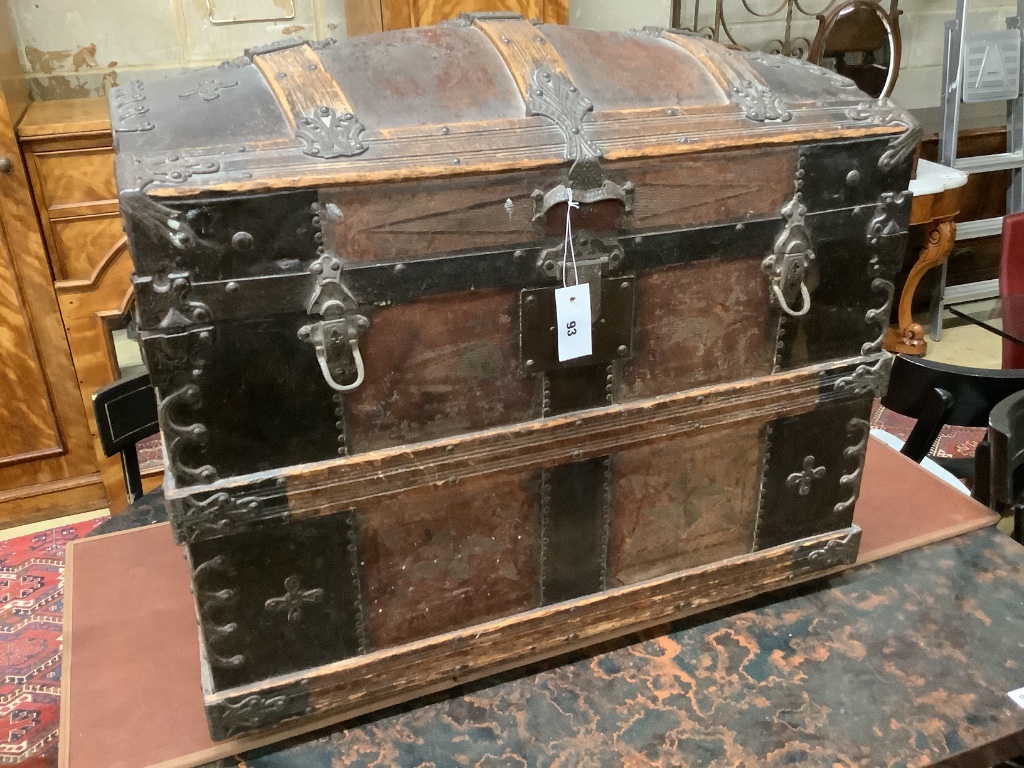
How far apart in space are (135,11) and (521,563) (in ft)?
7.42

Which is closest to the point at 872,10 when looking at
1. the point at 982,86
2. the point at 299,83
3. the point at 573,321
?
the point at 982,86

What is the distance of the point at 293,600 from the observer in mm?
1391

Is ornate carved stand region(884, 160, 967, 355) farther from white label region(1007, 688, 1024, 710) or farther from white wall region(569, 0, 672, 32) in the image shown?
white label region(1007, 688, 1024, 710)

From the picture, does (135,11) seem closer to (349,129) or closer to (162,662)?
(349,129)

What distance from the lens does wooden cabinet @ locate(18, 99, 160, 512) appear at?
95.9 inches

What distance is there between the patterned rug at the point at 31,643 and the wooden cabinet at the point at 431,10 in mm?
1916

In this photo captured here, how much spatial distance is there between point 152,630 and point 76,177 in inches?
58.1

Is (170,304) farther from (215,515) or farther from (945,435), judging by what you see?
(945,435)

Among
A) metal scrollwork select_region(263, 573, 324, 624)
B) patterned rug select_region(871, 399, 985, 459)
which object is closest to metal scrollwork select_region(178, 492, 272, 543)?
metal scrollwork select_region(263, 573, 324, 624)

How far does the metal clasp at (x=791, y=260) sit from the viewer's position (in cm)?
150

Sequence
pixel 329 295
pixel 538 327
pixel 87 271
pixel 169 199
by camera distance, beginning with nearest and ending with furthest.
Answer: pixel 169 199 < pixel 329 295 < pixel 538 327 < pixel 87 271

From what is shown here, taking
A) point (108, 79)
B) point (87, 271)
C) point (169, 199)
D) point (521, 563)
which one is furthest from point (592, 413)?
point (108, 79)

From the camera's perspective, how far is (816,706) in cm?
153

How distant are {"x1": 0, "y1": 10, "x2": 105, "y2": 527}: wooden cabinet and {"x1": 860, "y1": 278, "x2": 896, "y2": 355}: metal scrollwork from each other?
7.45 ft
